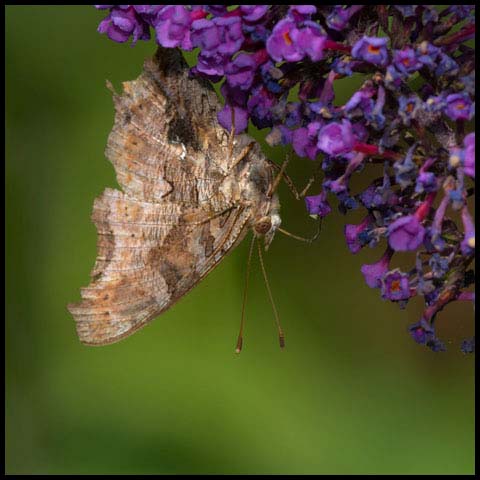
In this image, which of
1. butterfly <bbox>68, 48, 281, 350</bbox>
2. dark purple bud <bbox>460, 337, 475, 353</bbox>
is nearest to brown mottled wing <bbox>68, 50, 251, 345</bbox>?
butterfly <bbox>68, 48, 281, 350</bbox>

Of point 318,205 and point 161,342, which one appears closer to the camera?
point 318,205

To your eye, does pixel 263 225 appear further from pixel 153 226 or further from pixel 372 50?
pixel 372 50

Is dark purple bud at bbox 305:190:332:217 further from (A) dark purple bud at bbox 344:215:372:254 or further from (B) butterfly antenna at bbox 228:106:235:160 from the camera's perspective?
(B) butterfly antenna at bbox 228:106:235:160

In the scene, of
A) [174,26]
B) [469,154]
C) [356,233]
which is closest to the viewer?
[469,154]

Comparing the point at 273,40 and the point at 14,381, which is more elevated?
the point at 273,40

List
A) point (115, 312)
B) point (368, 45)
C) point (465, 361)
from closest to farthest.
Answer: point (368, 45)
point (115, 312)
point (465, 361)

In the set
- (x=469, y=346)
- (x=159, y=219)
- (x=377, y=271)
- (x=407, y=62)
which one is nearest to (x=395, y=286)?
(x=377, y=271)

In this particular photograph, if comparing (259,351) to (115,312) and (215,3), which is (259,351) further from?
(215,3)

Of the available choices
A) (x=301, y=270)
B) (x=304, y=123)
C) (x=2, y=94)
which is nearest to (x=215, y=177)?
(x=304, y=123)
